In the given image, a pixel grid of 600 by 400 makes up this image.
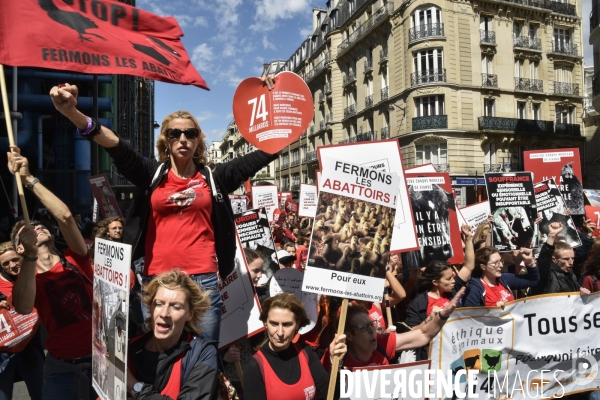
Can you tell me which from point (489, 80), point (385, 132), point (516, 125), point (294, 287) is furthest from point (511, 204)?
point (385, 132)

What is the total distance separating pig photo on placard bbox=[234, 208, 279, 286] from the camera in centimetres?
606

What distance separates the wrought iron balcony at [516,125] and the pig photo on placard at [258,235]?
28859 mm

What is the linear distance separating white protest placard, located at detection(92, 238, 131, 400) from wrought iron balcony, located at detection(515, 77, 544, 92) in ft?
119

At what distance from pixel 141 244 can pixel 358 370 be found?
162 centimetres

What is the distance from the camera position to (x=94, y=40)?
3.72 metres

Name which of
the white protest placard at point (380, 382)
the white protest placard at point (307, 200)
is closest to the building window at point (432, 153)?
the white protest placard at point (307, 200)

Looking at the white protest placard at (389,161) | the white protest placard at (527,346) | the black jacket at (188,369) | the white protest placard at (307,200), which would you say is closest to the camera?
the black jacket at (188,369)

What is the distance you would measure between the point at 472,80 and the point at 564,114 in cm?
900

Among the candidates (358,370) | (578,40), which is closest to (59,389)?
(358,370)

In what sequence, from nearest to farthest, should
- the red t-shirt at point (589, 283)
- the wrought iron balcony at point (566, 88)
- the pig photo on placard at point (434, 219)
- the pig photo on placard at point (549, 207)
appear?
the red t-shirt at point (589, 283) → the pig photo on placard at point (434, 219) → the pig photo on placard at point (549, 207) → the wrought iron balcony at point (566, 88)

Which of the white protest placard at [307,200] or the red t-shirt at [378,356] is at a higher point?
the white protest placard at [307,200]

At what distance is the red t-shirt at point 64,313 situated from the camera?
3.29 metres

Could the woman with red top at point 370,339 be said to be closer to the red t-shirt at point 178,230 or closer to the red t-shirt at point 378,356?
the red t-shirt at point 378,356

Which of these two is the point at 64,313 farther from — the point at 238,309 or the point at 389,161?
the point at 389,161
